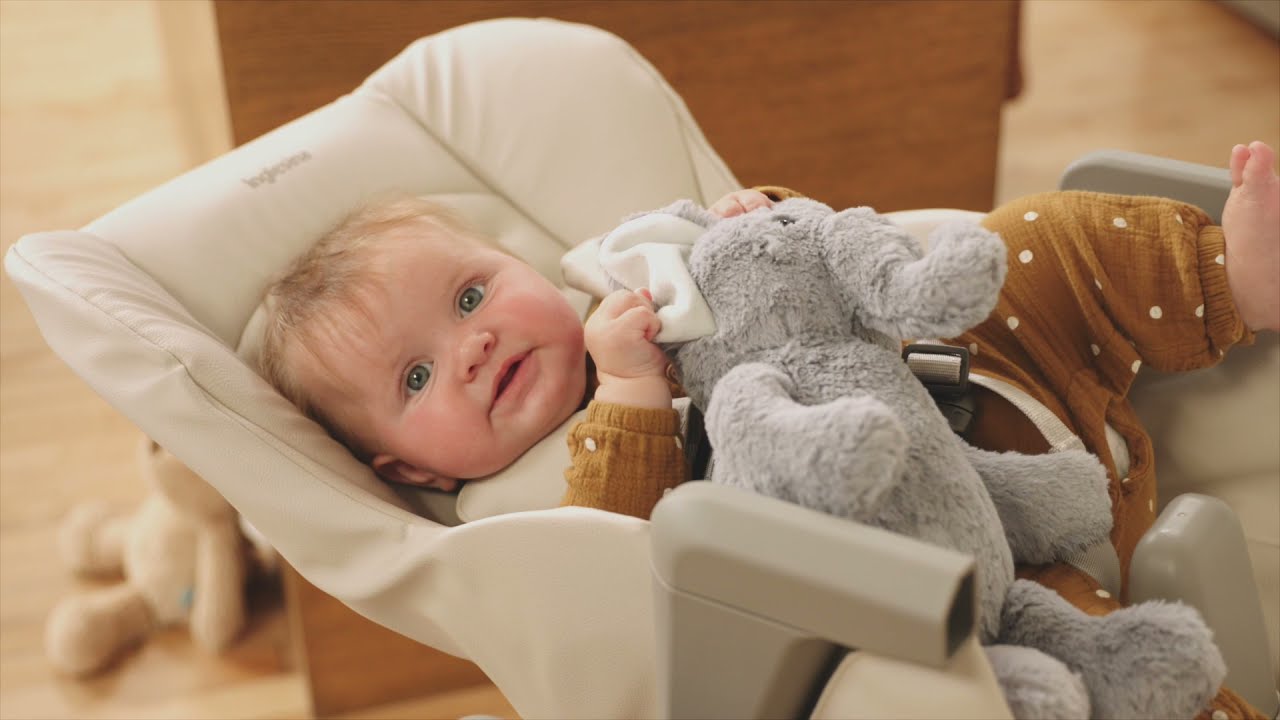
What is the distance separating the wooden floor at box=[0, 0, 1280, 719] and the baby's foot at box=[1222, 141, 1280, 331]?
1.13m

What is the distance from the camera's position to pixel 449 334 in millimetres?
1058

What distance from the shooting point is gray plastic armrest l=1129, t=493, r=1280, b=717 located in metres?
0.90

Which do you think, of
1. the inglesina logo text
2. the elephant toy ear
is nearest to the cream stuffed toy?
the inglesina logo text

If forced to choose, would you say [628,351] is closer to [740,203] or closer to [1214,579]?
[740,203]

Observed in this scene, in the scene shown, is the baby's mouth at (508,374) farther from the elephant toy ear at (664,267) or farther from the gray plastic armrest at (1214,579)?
the gray plastic armrest at (1214,579)

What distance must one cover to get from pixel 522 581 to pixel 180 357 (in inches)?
12.7

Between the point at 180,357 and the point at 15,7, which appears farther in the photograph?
the point at 15,7

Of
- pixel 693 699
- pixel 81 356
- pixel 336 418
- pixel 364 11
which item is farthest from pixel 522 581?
pixel 364 11

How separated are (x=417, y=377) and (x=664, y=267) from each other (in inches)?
10.3

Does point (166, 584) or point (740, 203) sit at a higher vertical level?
point (740, 203)

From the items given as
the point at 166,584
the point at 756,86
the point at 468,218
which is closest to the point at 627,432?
the point at 468,218

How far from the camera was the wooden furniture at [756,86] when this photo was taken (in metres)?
1.56

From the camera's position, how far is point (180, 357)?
988 mm

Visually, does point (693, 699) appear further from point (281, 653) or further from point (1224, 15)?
point (1224, 15)
